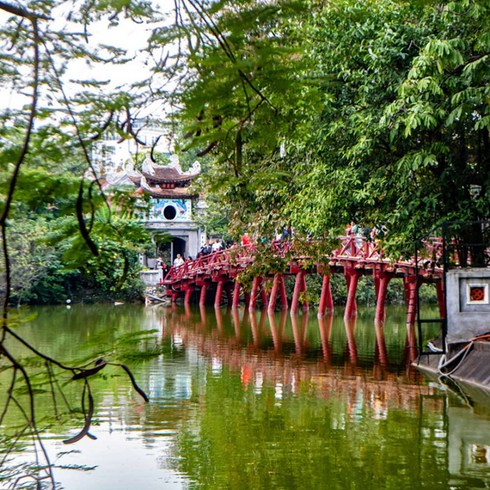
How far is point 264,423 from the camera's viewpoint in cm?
868

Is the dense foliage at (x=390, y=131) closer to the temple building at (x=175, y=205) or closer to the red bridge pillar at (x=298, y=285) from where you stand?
the red bridge pillar at (x=298, y=285)

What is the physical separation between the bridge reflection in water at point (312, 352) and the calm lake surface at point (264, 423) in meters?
0.03

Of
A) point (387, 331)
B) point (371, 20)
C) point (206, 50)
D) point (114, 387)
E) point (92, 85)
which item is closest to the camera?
point (206, 50)

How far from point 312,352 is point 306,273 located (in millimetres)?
10741

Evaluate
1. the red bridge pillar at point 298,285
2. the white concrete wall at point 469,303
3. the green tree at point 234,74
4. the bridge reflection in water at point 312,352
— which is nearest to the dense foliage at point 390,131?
the white concrete wall at point 469,303

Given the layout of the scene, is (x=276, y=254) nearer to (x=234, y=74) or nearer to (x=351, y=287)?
(x=351, y=287)

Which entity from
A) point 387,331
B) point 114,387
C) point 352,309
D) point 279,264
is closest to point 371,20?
point 279,264

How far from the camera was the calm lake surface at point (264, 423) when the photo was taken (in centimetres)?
658

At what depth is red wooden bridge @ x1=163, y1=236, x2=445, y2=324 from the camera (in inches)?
676

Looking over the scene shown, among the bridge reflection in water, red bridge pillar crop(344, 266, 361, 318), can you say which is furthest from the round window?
red bridge pillar crop(344, 266, 361, 318)

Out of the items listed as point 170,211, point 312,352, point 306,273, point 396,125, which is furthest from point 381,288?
point 170,211

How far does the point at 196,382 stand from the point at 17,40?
8448 mm

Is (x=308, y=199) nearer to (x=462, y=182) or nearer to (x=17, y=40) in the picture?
(x=462, y=182)

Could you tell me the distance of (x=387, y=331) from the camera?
20.6 meters
